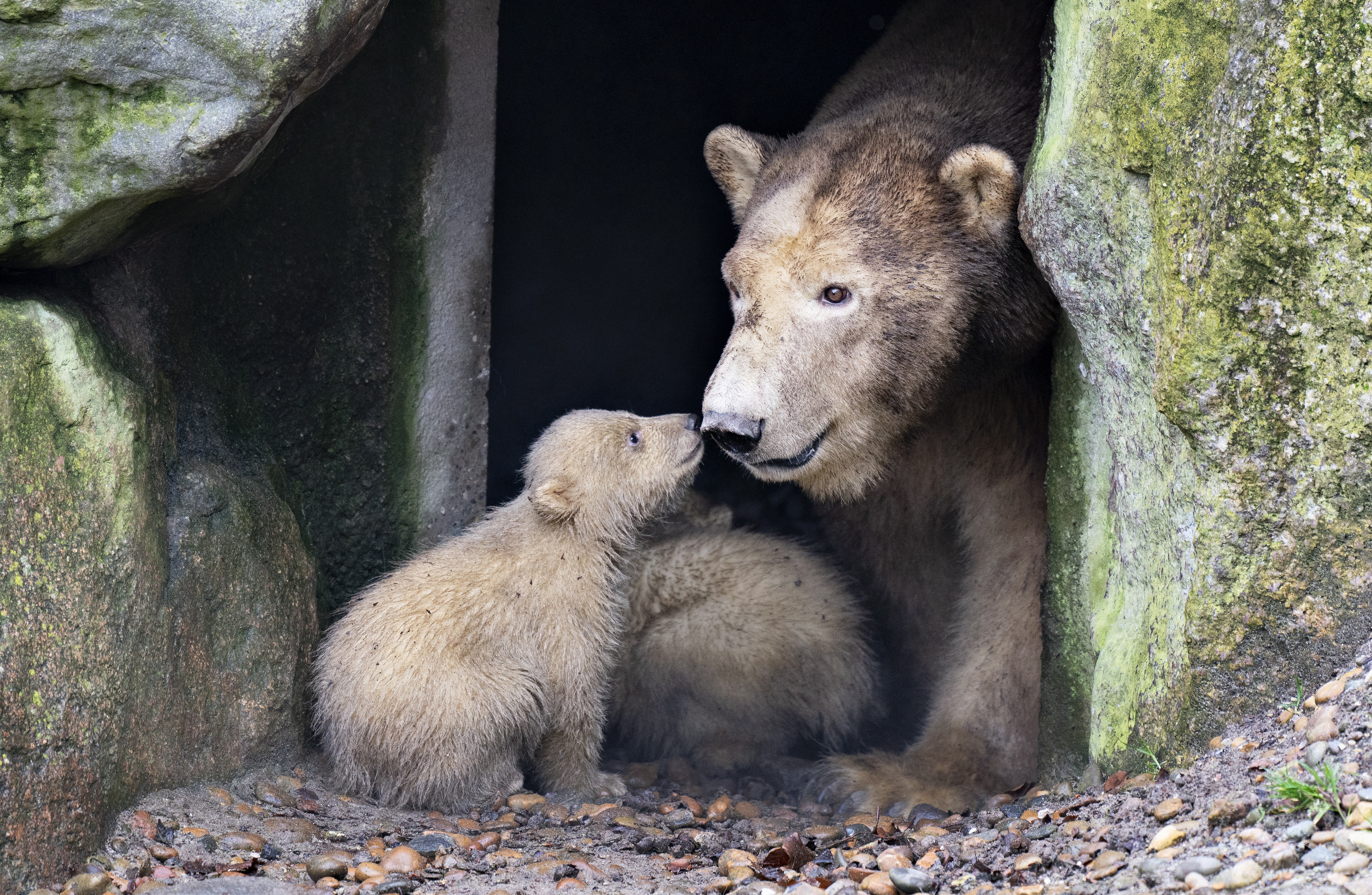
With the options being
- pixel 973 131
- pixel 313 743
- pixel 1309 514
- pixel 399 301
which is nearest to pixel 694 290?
pixel 399 301

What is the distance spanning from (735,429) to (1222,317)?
4.22 feet

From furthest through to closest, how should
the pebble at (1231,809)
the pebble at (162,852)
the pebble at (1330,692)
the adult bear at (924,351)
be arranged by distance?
the adult bear at (924,351) < the pebble at (162,852) < the pebble at (1330,692) < the pebble at (1231,809)

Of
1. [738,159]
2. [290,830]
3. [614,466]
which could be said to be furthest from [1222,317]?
[290,830]

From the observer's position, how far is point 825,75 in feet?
21.0

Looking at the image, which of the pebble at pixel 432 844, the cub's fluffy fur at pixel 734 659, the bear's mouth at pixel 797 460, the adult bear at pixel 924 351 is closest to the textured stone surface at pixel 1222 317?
the adult bear at pixel 924 351

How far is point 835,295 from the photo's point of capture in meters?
3.44

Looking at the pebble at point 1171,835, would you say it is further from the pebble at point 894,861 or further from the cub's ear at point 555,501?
the cub's ear at point 555,501

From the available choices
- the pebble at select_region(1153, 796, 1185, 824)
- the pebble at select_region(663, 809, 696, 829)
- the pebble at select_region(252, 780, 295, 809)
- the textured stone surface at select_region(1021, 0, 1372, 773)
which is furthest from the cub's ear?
the pebble at select_region(1153, 796, 1185, 824)

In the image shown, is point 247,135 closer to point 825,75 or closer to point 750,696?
point 750,696

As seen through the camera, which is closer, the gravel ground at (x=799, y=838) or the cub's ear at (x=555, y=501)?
the gravel ground at (x=799, y=838)

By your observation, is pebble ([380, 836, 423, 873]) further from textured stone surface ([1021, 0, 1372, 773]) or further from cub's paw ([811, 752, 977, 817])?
textured stone surface ([1021, 0, 1372, 773])

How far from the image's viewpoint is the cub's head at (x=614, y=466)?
397 centimetres

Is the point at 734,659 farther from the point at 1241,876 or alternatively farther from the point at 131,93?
the point at 131,93

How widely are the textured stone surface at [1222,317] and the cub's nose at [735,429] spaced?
882 millimetres
